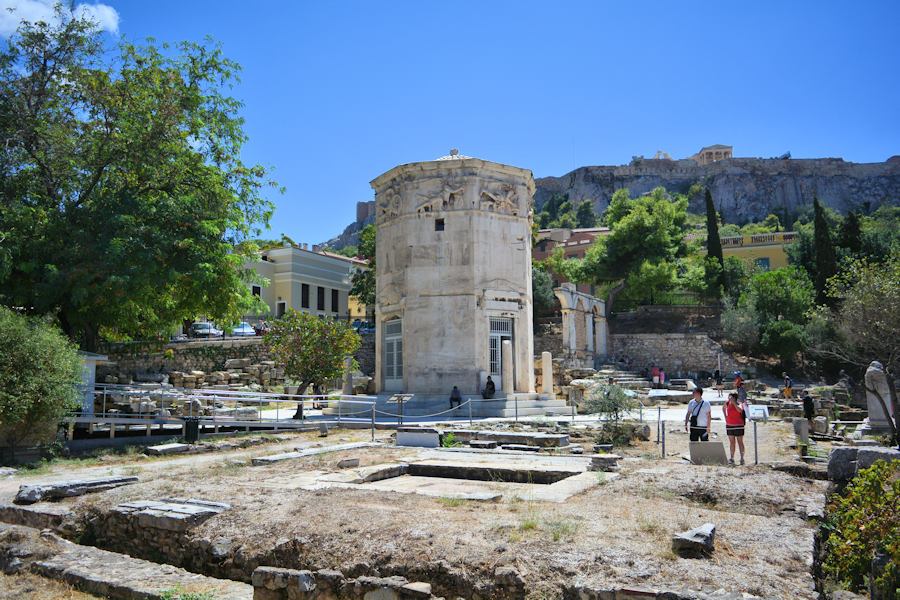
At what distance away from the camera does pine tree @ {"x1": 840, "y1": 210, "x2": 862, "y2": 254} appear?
4769 cm

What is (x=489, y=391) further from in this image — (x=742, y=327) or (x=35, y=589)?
(x=742, y=327)

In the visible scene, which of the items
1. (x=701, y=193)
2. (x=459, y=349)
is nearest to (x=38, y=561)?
(x=459, y=349)

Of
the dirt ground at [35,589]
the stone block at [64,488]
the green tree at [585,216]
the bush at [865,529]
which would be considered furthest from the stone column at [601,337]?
the green tree at [585,216]

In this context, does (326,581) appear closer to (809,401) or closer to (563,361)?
(809,401)

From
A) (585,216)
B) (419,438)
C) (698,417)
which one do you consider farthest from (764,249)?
(419,438)

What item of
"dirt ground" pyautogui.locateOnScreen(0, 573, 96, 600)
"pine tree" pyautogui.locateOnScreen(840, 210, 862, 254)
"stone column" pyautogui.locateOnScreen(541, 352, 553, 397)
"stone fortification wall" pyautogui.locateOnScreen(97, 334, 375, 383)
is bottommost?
"dirt ground" pyautogui.locateOnScreen(0, 573, 96, 600)

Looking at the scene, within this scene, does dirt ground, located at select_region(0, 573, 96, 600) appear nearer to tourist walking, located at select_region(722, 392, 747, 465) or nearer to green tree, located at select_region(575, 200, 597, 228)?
tourist walking, located at select_region(722, 392, 747, 465)

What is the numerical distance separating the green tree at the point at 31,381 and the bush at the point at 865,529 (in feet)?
41.5

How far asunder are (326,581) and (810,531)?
4588mm

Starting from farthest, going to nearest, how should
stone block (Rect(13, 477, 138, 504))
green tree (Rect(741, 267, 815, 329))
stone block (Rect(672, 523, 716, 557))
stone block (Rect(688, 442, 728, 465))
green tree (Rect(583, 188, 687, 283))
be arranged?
green tree (Rect(583, 188, 687, 283))
green tree (Rect(741, 267, 815, 329))
stone block (Rect(688, 442, 728, 465))
stone block (Rect(13, 477, 138, 504))
stone block (Rect(672, 523, 716, 557))

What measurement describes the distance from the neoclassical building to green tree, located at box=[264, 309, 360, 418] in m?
2.09

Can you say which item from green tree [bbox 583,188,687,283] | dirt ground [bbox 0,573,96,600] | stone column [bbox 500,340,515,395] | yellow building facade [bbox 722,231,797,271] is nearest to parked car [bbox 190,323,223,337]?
stone column [bbox 500,340,515,395]

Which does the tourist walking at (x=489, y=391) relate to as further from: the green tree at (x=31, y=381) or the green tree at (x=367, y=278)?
the green tree at (x=367, y=278)

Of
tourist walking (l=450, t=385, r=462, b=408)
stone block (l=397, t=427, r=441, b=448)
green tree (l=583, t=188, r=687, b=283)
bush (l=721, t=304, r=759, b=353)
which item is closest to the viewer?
stone block (l=397, t=427, r=441, b=448)
